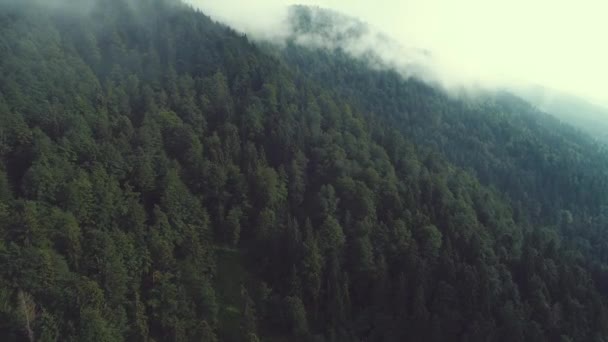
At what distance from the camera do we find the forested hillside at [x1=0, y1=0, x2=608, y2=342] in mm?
74938

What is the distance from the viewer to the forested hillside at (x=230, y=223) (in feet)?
246

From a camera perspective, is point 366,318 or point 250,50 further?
point 250,50

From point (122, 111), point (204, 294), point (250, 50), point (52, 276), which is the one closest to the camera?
point (52, 276)

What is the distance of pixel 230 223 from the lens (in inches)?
3807

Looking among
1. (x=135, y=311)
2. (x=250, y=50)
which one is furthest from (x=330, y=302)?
(x=250, y=50)

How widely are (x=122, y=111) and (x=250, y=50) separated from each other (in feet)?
204

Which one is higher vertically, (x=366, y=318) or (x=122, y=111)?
(x=122, y=111)

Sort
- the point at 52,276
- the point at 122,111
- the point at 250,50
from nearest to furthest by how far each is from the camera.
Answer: the point at 52,276 < the point at 122,111 < the point at 250,50

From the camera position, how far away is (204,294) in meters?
78.2

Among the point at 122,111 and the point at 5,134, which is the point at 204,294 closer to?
the point at 5,134

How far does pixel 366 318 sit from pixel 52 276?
164 ft

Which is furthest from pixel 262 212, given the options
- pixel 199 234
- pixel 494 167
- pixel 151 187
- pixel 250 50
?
pixel 494 167

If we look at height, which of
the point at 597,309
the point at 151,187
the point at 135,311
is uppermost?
the point at 597,309

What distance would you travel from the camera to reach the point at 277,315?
83.2m
